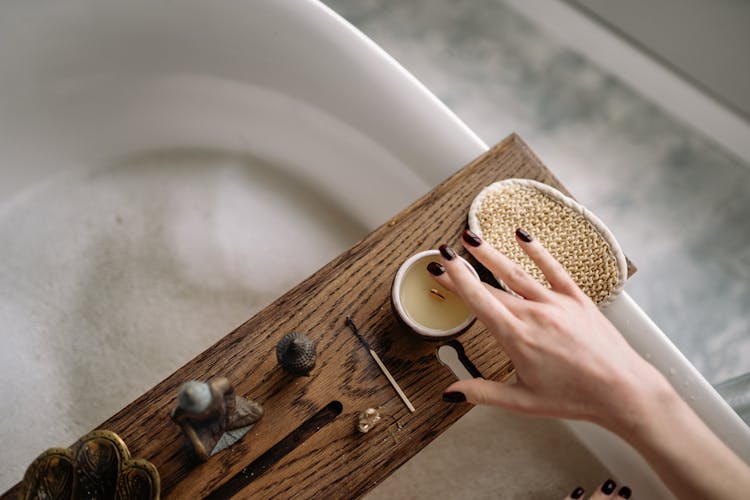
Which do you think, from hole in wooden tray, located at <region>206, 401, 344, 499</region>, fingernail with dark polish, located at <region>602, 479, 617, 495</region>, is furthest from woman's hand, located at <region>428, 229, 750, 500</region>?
fingernail with dark polish, located at <region>602, 479, 617, 495</region>

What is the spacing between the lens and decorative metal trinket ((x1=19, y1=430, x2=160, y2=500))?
0.70 m

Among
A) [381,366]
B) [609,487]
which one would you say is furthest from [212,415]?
[609,487]

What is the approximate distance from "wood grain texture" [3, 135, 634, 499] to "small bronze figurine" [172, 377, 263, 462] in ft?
0.08

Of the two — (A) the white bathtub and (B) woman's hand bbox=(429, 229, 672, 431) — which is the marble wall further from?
(B) woman's hand bbox=(429, 229, 672, 431)

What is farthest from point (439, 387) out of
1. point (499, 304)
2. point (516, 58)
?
point (516, 58)

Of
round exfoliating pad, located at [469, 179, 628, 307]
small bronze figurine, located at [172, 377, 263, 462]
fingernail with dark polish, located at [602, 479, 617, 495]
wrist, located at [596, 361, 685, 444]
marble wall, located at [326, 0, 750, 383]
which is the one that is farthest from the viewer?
marble wall, located at [326, 0, 750, 383]

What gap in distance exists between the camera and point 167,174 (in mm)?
1436

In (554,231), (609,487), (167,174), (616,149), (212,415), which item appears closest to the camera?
(212,415)

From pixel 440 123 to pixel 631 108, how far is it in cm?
92

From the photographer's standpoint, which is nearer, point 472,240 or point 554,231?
point 472,240

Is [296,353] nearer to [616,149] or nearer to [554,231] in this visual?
[554,231]

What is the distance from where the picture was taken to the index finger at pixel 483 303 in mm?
712

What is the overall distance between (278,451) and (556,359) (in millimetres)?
412

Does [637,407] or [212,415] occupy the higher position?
[212,415]
